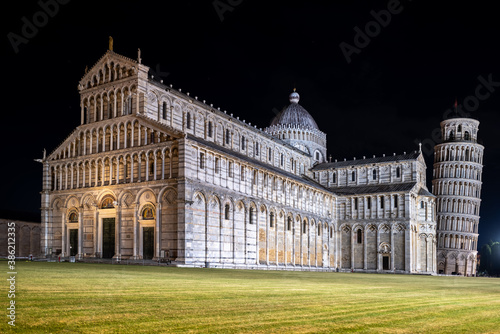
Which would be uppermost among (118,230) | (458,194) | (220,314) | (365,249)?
(458,194)

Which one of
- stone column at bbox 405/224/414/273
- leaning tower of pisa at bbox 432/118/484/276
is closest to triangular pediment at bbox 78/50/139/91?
stone column at bbox 405/224/414/273

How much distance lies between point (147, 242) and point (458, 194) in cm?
7051

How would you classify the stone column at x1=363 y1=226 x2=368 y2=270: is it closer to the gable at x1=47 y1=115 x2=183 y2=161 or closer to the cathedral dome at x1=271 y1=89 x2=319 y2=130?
the cathedral dome at x1=271 y1=89 x2=319 y2=130

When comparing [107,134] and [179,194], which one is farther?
[107,134]

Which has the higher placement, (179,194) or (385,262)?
(179,194)

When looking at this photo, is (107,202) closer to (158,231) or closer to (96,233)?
(96,233)

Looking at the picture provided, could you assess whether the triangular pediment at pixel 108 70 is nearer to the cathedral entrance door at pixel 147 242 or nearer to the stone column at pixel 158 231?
the stone column at pixel 158 231

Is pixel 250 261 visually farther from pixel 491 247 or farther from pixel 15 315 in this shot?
pixel 491 247

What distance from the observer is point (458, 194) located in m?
102

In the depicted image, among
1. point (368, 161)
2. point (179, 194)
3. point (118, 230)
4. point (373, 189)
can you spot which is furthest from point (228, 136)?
point (368, 161)

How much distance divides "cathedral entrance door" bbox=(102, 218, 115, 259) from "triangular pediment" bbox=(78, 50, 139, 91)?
14980mm

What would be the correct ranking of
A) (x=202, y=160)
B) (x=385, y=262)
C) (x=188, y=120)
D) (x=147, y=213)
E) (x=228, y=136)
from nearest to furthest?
(x=147, y=213) < (x=202, y=160) < (x=188, y=120) < (x=228, y=136) < (x=385, y=262)

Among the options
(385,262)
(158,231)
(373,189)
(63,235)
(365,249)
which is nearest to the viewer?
(158,231)

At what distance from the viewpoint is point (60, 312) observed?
10461 mm
